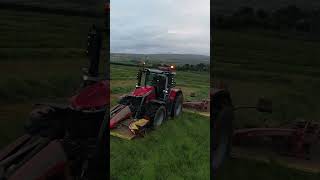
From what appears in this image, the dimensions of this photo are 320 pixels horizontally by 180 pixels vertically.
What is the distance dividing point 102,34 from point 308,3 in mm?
1292

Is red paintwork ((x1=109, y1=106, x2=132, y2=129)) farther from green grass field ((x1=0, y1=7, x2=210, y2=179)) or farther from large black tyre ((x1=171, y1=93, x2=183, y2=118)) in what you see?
large black tyre ((x1=171, y1=93, x2=183, y2=118))

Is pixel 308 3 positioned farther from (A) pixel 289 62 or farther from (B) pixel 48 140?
(B) pixel 48 140

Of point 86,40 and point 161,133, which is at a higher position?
point 86,40

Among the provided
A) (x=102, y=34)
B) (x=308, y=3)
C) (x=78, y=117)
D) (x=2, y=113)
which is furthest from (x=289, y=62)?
(x=2, y=113)

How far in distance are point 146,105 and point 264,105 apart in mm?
757

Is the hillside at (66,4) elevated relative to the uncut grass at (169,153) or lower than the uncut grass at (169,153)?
elevated

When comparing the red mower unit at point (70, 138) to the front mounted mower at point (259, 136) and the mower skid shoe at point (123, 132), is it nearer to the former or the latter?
the mower skid shoe at point (123, 132)

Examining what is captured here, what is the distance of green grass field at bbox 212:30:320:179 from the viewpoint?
2971 millimetres

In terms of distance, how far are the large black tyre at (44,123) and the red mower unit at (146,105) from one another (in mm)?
339

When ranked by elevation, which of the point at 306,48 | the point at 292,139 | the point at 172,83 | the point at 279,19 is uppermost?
the point at 279,19

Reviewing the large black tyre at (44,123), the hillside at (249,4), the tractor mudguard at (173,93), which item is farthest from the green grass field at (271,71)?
the large black tyre at (44,123)

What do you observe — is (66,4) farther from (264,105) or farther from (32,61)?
(264,105)

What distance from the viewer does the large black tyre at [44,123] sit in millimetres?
2922

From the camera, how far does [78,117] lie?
2.98 meters
